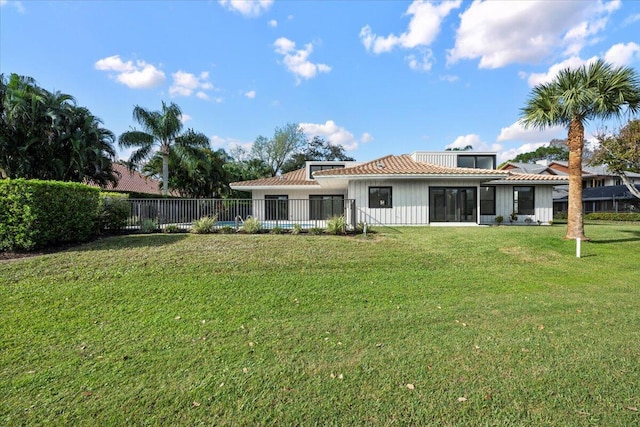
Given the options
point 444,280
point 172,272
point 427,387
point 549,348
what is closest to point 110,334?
point 172,272

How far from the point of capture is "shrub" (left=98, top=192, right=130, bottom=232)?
1023cm

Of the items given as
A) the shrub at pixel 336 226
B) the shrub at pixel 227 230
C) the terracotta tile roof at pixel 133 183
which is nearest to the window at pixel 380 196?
the shrub at pixel 336 226

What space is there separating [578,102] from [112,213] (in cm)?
1594

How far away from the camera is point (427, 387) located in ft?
9.53

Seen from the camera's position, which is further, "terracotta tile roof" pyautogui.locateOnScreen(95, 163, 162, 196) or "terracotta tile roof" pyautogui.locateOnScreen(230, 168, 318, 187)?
"terracotta tile roof" pyautogui.locateOnScreen(95, 163, 162, 196)

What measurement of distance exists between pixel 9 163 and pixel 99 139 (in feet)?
14.6

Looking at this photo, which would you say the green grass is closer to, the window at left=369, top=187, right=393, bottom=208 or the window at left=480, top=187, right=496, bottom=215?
the window at left=369, top=187, right=393, bottom=208

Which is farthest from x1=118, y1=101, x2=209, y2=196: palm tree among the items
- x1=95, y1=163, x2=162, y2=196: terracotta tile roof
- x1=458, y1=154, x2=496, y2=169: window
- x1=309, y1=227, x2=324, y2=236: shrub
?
x1=458, y1=154, x2=496, y2=169: window

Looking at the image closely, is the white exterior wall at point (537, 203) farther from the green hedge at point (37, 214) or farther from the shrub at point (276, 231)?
the green hedge at point (37, 214)

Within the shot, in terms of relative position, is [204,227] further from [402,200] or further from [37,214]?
[402,200]

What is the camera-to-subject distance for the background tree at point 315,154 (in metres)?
42.5

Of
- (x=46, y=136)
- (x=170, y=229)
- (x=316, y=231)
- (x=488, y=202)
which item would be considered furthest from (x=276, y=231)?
(x=46, y=136)

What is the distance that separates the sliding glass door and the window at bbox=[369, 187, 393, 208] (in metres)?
2.13

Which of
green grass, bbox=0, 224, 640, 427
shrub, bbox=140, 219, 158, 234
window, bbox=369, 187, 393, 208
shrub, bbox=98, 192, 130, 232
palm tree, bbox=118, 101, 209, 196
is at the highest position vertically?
palm tree, bbox=118, 101, 209, 196
